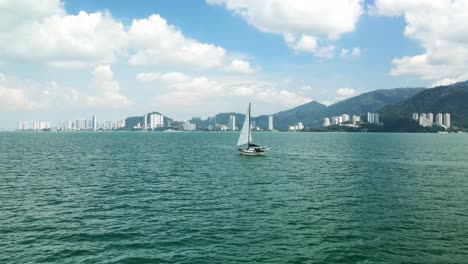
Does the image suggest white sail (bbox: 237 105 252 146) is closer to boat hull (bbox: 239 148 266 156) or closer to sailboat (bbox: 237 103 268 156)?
sailboat (bbox: 237 103 268 156)

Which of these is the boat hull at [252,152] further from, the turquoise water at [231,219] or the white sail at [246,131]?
the turquoise water at [231,219]

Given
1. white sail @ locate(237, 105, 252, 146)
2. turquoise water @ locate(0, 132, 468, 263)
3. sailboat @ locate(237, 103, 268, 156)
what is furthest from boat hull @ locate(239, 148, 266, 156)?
turquoise water @ locate(0, 132, 468, 263)

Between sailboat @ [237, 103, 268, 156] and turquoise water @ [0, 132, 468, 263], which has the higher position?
sailboat @ [237, 103, 268, 156]

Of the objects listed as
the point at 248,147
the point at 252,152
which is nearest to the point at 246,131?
the point at 248,147

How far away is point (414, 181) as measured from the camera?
243 feet

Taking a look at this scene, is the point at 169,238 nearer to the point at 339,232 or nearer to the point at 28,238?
the point at 28,238

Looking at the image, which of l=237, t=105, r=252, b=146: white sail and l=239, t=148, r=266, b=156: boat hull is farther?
l=237, t=105, r=252, b=146: white sail

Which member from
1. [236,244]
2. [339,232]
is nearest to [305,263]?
[236,244]

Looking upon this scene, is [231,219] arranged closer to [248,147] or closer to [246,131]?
[248,147]

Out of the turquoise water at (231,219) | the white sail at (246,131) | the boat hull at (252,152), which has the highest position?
the white sail at (246,131)

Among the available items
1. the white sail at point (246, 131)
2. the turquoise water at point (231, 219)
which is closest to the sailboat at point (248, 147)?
the white sail at point (246, 131)

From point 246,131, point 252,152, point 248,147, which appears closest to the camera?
point 252,152

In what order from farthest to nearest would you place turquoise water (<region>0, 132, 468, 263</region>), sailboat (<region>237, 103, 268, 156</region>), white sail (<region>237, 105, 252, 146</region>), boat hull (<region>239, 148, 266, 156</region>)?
1. white sail (<region>237, 105, 252, 146</region>)
2. sailboat (<region>237, 103, 268, 156</region>)
3. boat hull (<region>239, 148, 266, 156</region>)
4. turquoise water (<region>0, 132, 468, 263</region>)

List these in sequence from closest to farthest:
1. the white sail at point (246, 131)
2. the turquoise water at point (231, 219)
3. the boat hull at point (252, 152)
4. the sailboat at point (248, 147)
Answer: the turquoise water at point (231, 219)
the boat hull at point (252, 152)
the sailboat at point (248, 147)
the white sail at point (246, 131)
